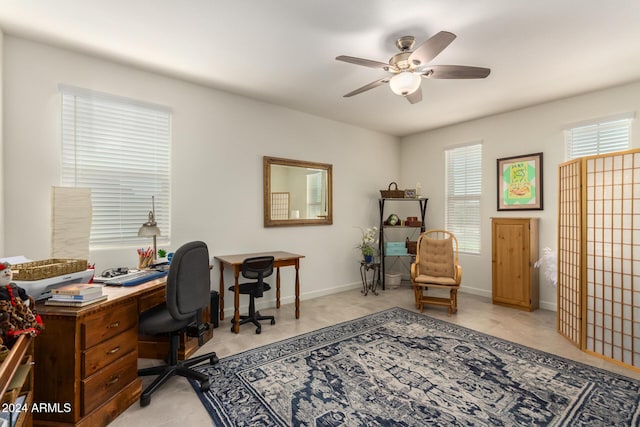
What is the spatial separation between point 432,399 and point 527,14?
2855 mm

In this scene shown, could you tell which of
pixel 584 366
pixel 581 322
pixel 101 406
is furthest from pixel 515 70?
pixel 101 406

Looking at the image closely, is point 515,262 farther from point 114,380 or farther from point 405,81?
point 114,380

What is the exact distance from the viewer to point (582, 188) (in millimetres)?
2867

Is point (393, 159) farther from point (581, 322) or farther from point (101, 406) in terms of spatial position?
point (101, 406)

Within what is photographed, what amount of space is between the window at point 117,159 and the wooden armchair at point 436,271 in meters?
3.16

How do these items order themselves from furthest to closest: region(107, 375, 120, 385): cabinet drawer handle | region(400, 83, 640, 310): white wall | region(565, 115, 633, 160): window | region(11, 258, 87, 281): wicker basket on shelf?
region(400, 83, 640, 310): white wall → region(565, 115, 633, 160): window → region(107, 375, 120, 385): cabinet drawer handle → region(11, 258, 87, 281): wicker basket on shelf

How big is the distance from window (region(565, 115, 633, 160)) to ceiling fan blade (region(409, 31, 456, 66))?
9.45 ft

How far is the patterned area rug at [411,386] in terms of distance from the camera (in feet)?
6.30

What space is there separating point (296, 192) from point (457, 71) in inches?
101

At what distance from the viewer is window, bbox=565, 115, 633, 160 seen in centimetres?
348

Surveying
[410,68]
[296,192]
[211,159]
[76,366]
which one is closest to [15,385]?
[76,366]

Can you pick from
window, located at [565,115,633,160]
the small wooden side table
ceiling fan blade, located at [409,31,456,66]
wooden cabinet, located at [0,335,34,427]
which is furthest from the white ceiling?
the small wooden side table

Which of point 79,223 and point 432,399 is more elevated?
point 79,223

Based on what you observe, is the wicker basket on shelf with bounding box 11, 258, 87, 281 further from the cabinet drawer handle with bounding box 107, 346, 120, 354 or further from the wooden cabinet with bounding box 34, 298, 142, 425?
the cabinet drawer handle with bounding box 107, 346, 120, 354
